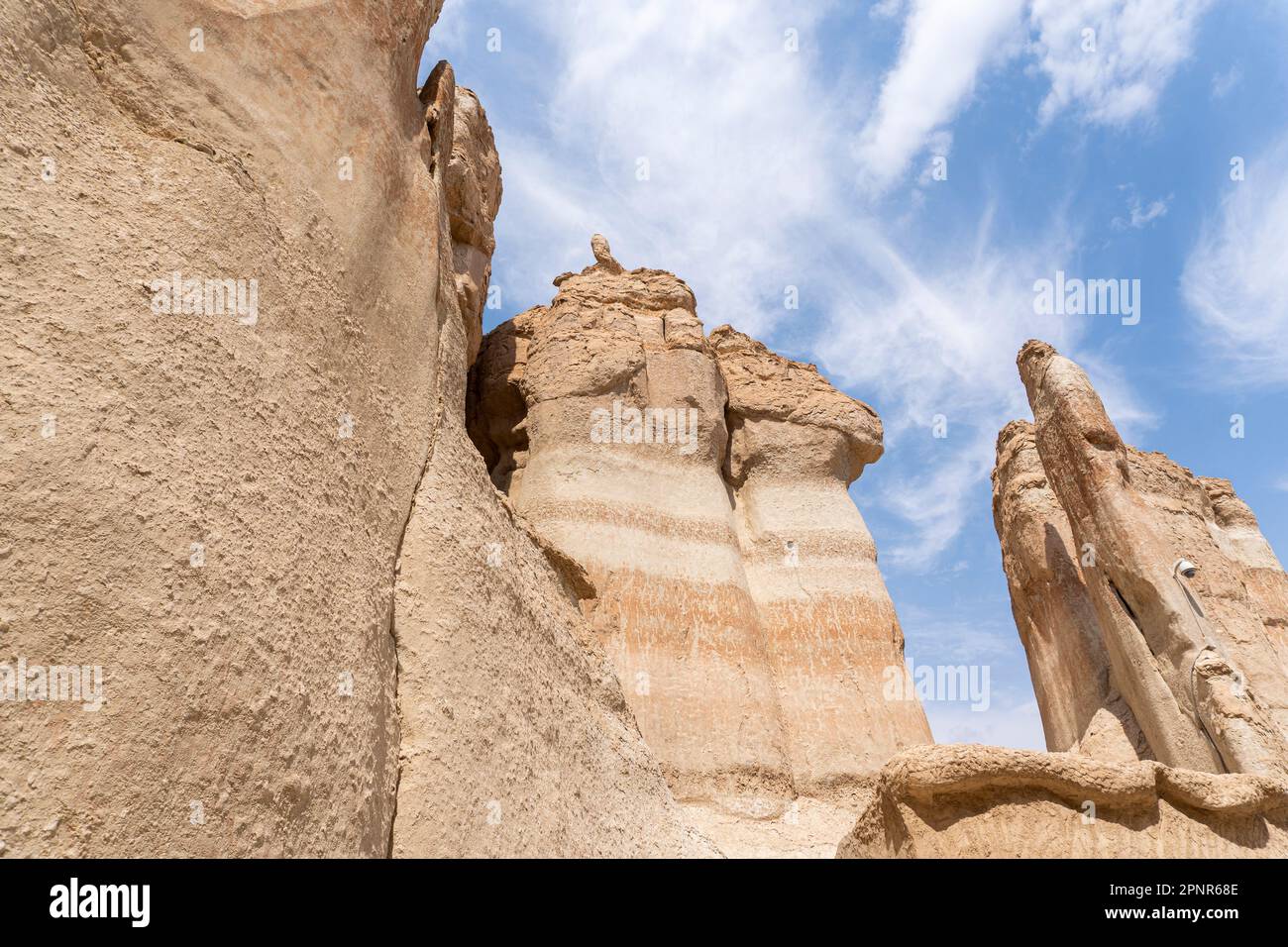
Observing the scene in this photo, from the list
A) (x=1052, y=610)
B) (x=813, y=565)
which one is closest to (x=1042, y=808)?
(x=813, y=565)

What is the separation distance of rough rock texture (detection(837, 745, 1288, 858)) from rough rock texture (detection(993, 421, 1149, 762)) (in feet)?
26.1

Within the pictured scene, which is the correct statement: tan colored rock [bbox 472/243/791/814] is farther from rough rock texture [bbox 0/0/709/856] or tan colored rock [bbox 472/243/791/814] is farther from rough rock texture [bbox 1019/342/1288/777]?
rough rock texture [bbox 0/0/709/856]

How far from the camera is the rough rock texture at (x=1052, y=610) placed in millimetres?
13163

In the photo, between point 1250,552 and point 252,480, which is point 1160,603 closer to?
point 1250,552

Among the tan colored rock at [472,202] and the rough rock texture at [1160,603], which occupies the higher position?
the tan colored rock at [472,202]

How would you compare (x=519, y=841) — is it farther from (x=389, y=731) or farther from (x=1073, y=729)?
(x=1073, y=729)

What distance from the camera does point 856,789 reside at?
1132 centimetres

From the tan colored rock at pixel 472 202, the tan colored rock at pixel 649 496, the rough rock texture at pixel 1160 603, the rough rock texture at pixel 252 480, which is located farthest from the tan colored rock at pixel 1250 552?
the rough rock texture at pixel 252 480

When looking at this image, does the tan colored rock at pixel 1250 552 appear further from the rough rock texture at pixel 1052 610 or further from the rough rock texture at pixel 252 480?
the rough rock texture at pixel 252 480

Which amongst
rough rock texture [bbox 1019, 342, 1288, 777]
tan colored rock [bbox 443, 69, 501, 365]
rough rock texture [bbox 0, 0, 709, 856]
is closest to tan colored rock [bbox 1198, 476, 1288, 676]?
rough rock texture [bbox 1019, 342, 1288, 777]

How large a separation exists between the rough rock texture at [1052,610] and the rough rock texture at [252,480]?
9709mm

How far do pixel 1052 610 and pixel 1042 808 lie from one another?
444 inches

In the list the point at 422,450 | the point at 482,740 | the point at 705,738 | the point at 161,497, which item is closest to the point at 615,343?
the point at 705,738
